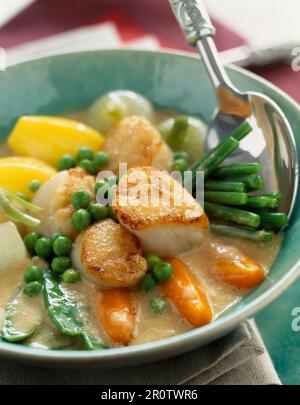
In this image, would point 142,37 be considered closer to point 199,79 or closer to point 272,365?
point 199,79

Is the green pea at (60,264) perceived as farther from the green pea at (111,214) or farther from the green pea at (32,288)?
the green pea at (111,214)

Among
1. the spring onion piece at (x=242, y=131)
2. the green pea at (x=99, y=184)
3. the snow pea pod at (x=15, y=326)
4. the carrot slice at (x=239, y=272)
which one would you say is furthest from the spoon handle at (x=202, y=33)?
the snow pea pod at (x=15, y=326)

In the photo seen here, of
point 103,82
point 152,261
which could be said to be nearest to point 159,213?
point 152,261

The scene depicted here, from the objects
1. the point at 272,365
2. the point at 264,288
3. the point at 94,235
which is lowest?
the point at 272,365

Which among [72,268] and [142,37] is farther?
[142,37]
